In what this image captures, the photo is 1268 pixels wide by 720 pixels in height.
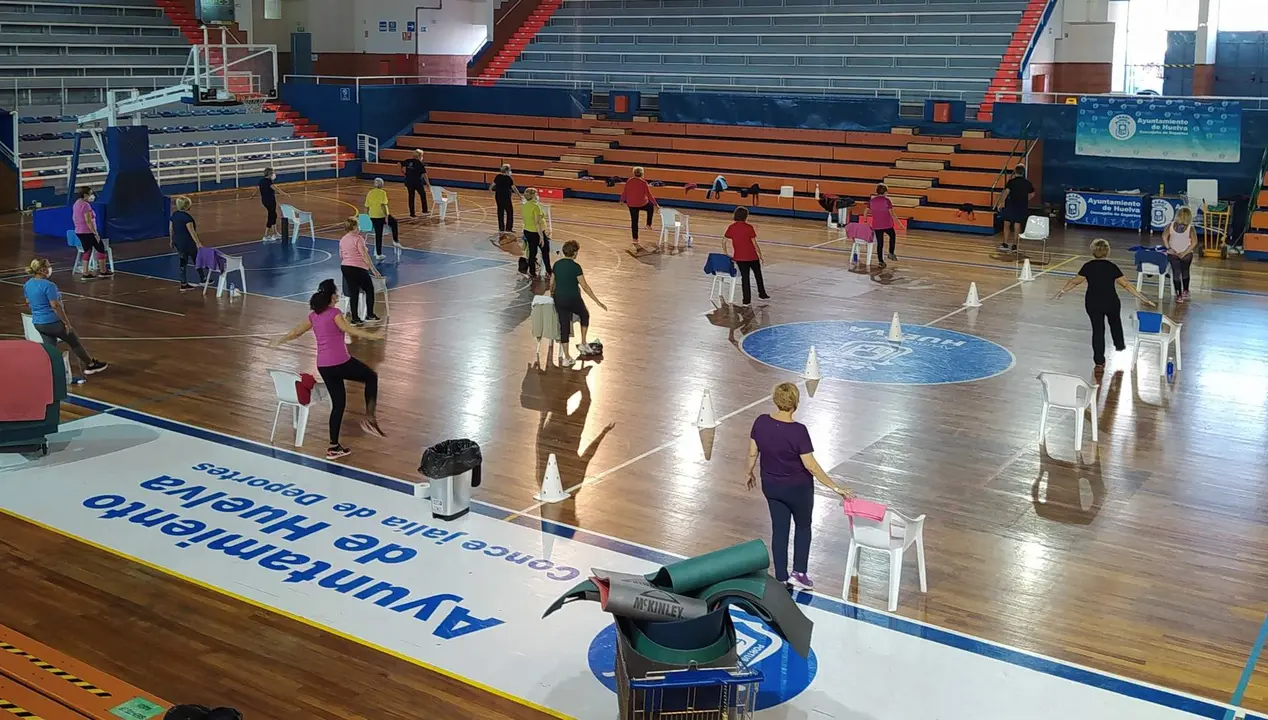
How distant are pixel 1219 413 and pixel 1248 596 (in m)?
4.97

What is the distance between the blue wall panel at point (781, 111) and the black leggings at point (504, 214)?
864 centimetres

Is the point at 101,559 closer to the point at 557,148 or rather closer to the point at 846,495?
the point at 846,495

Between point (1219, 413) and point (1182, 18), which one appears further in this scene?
point (1182, 18)

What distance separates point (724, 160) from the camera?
31406 mm

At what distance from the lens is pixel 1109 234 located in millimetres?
26547

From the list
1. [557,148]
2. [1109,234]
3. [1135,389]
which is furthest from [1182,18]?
[1135,389]

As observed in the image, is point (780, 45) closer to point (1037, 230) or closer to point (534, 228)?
point (1037, 230)

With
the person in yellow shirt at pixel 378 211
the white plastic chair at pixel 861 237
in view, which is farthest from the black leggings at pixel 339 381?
the white plastic chair at pixel 861 237

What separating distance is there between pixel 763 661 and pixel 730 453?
429cm

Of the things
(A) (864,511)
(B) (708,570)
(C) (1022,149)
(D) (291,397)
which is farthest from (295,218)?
(B) (708,570)

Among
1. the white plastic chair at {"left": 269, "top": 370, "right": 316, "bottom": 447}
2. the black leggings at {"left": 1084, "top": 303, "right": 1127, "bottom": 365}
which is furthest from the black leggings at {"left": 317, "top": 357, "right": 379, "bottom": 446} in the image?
the black leggings at {"left": 1084, "top": 303, "right": 1127, "bottom": 365}

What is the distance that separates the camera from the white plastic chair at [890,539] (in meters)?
8.76

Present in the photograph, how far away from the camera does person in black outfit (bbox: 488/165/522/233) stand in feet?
80.3

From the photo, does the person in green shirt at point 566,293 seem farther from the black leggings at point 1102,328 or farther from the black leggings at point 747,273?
the black leggings at point 1102,328
